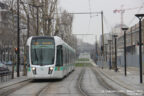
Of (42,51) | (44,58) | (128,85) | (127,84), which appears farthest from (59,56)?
(128,85)

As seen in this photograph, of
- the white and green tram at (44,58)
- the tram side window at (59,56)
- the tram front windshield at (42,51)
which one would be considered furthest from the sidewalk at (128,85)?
the tram front windshield at (42,51)

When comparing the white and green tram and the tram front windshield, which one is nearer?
the white and green tram

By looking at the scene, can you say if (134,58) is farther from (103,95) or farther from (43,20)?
(103,95)

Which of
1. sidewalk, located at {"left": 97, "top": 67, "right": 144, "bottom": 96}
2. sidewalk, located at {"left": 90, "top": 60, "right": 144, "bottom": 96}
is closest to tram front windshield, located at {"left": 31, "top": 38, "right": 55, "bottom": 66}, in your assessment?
sidewalk, located at {"left": 90, "top": 60, "right": 144, "bottom": 96}

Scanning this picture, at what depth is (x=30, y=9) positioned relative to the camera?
34500mm

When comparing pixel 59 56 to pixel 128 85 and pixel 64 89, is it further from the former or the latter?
pixel 128 85

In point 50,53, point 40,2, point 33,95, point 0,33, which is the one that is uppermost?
point 40,2

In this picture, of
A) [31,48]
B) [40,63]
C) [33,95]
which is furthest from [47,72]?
[33,95]

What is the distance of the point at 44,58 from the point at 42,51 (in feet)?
1.95

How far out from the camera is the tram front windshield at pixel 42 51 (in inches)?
864

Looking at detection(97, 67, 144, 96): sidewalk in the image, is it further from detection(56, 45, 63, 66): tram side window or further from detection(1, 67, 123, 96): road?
detection(56, 45, 63, 66): tram side window

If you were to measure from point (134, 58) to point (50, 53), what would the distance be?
30201mm

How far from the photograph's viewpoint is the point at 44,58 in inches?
867

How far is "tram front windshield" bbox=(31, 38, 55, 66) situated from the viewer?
22.0 m
